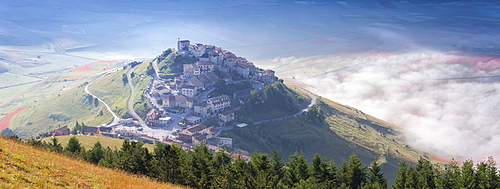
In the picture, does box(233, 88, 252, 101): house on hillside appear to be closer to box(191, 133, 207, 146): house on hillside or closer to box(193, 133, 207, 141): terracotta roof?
box(193, 133, 207, 141): terracotta roof

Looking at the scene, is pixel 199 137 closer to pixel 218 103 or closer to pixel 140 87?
pixel 218 103

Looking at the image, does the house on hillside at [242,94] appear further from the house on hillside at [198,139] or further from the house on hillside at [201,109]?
the house on hillside at [198,139]

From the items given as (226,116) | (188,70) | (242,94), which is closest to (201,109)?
(226,116)

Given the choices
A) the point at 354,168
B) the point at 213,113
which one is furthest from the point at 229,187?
the point at 213,113

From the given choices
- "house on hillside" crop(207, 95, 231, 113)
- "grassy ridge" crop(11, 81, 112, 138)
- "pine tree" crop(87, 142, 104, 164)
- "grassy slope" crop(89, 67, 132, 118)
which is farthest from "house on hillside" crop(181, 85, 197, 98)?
"pine tree" crop(87, 142, 104, 164)

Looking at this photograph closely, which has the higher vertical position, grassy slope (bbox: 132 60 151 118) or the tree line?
grassy slope (bbox: 132 60 151 118)

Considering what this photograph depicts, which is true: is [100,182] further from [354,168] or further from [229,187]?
[354,168]
